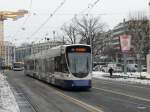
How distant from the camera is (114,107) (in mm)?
17875

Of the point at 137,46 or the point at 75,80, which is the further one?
the point at 137,46

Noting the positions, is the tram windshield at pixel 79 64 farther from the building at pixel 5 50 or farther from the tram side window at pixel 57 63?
the building at pixel 5 50

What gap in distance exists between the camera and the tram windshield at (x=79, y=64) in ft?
94.3

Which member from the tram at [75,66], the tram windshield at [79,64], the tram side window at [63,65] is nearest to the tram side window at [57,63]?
the tram at [75,66]

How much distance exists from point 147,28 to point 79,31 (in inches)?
662

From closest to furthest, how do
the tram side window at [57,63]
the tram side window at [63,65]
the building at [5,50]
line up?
the tram side window at [63,65], the tram side window at [57,63], the building at [5,50]

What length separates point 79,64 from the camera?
29.1 m

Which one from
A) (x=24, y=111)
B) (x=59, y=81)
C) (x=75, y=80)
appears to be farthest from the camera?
(x=59, y=81)

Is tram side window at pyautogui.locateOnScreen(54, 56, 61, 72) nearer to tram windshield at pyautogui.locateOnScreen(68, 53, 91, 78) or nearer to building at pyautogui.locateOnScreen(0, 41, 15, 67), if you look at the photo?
tram windshield at pyautogui.locateOnScreen(68, 53, 91, 78)

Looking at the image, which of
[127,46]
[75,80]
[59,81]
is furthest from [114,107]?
[127,46]

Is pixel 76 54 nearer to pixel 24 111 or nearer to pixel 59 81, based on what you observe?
pixel 59 81

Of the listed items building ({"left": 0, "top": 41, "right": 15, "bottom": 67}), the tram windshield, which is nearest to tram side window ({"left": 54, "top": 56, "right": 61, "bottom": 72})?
the tram windshield

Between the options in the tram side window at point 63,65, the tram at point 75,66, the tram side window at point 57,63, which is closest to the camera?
the tram at point 75,66

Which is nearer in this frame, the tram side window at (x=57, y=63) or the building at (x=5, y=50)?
the tram side window at (x=57, y=63)
